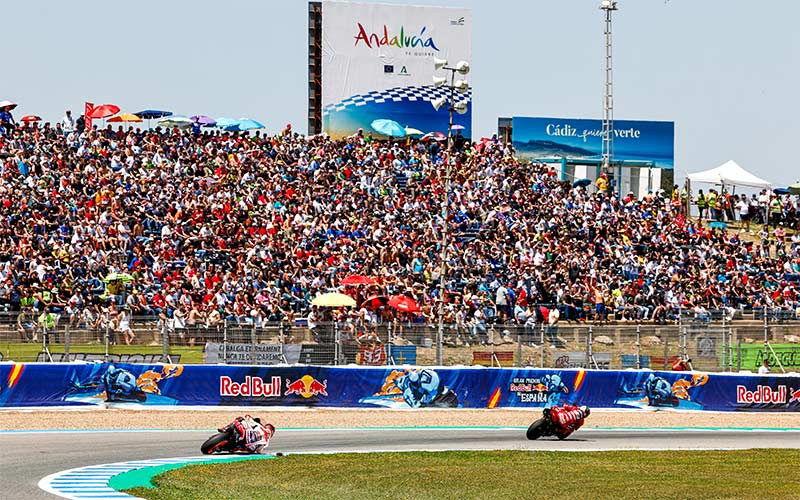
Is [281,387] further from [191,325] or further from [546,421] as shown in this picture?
[546,421]

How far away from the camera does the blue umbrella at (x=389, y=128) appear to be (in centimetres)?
5609

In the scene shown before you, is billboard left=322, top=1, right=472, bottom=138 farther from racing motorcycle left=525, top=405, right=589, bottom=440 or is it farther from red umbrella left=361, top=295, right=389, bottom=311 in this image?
racing motorcycle left=525, top=405, right=589, bottom=440

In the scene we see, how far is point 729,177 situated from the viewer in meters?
57.4

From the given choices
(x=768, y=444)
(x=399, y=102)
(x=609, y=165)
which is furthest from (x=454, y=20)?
(x=768, y=444)

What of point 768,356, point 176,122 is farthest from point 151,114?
point 768,356

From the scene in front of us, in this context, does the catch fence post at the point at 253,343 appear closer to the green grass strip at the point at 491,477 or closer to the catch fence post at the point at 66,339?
the catch fence post at the point at 66,339

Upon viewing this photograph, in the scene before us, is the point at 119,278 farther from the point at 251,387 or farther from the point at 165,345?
the point at 251,387

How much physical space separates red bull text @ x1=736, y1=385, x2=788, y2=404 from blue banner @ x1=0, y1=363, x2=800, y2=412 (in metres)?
0.02

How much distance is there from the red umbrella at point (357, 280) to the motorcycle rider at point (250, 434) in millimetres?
15828

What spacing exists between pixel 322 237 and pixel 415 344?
10.9 metres

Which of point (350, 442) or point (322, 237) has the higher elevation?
point (322, 237)

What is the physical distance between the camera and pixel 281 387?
105ft

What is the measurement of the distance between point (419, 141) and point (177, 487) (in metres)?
37.6

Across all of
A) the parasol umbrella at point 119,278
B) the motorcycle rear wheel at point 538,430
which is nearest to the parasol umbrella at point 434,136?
the parasol umbrella at point 119,278
